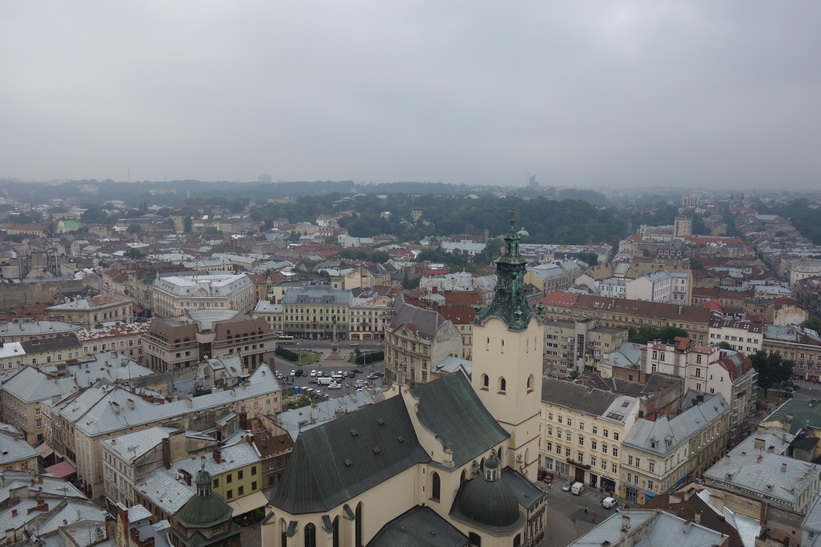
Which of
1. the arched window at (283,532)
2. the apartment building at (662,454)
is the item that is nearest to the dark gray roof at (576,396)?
the apartment building at (662,454)

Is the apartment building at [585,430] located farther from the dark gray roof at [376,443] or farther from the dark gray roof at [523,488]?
the dark gray roof at [376,443]

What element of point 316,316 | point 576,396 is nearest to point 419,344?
point 576,396

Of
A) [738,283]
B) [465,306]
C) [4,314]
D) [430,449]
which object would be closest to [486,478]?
[430,449]

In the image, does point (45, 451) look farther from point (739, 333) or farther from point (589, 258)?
point (589, 258)

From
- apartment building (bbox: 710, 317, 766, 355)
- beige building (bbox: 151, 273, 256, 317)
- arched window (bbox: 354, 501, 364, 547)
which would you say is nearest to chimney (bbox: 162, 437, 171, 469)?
arched window (bbox: 354, 501, 364, 547)

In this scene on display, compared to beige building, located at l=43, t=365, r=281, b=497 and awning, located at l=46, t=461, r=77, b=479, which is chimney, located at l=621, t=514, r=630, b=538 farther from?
awning, located at l=46, t=461, r=77, b=479

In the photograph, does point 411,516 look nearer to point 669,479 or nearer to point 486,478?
point 486,478
